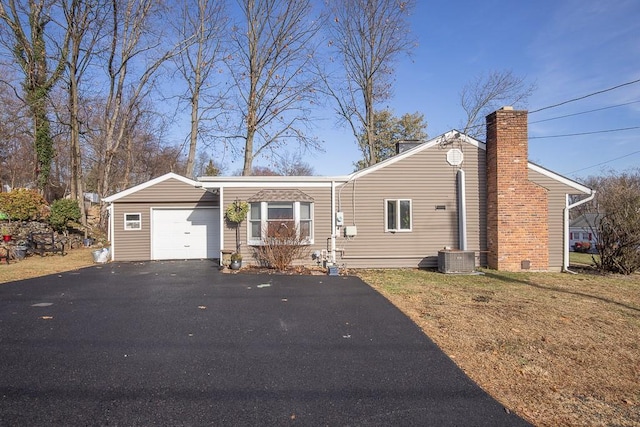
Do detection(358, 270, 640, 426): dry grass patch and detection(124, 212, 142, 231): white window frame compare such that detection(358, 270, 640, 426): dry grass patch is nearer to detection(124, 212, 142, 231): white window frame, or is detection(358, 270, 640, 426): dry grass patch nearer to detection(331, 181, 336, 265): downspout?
detection(331, 181, 336, 265): downspout

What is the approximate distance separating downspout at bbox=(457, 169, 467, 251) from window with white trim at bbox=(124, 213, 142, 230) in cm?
1172

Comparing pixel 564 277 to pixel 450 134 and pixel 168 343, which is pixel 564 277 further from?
pixel 168 343

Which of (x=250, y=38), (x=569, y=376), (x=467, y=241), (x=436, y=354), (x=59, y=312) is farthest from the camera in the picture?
(x=250, y=38)

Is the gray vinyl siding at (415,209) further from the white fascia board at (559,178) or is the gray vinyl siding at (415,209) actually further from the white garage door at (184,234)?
the white garage door at (184,234)

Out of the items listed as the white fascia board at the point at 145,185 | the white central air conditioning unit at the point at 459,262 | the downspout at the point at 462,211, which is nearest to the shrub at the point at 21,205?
the white fascia board at the point at 145,185

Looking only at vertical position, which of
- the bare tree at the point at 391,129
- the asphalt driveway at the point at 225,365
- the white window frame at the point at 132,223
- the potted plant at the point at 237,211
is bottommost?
the asphalt driveway at the point at 225,365

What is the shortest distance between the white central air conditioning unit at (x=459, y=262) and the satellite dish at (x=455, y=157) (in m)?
3.04

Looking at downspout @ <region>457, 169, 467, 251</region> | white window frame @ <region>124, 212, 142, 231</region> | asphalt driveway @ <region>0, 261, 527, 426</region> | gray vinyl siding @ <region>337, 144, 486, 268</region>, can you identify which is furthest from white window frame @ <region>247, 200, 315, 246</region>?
white window frame @ <region>124, 212, 142, 231</region>

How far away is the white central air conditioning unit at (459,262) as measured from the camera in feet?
36.3

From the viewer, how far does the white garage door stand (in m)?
14.4

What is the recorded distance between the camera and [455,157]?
40.2ft

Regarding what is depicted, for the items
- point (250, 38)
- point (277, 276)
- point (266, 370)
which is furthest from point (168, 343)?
point (250, 38)

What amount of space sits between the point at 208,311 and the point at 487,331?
14.7ft

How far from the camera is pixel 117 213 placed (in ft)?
46.2
